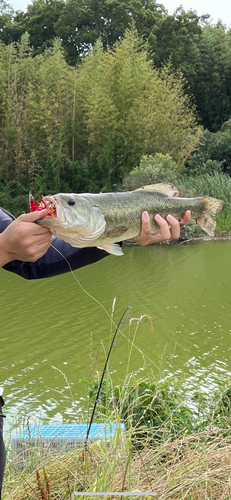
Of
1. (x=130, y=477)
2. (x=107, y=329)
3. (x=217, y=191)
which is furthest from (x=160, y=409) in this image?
(x=217, y=191)

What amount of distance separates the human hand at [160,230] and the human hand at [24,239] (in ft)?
1.61

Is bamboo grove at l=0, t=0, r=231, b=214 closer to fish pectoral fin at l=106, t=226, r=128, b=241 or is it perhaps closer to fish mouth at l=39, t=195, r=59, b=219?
fish pectoral fin at l=106, t=226, r=128, b=241

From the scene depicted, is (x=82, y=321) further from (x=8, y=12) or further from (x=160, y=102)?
(x=8, y=12)

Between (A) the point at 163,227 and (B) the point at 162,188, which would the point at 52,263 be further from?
(B) the point at 162,188

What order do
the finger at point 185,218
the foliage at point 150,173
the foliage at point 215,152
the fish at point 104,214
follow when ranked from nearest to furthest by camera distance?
the fish at point 104,214 → the finger at point 185,218 → the foliage at point 150,173 → the foliage at point 215,152

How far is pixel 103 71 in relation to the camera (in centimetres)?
1808

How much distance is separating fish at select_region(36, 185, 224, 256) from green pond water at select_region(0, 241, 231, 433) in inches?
64.2

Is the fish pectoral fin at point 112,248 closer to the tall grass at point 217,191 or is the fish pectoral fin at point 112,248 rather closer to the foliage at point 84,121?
the tall grass at point 217,191

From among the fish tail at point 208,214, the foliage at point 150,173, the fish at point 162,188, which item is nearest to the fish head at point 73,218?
the fish at point 162,188

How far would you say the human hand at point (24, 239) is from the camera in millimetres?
1344

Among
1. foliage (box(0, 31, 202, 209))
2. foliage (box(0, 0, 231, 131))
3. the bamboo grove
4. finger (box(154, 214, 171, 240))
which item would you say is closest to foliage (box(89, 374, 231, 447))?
finger (box(154, 214, 171, 240))

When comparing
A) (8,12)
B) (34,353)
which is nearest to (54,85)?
(34,353)

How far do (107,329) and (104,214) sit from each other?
5.89m

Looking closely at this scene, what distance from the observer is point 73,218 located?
150 cm
